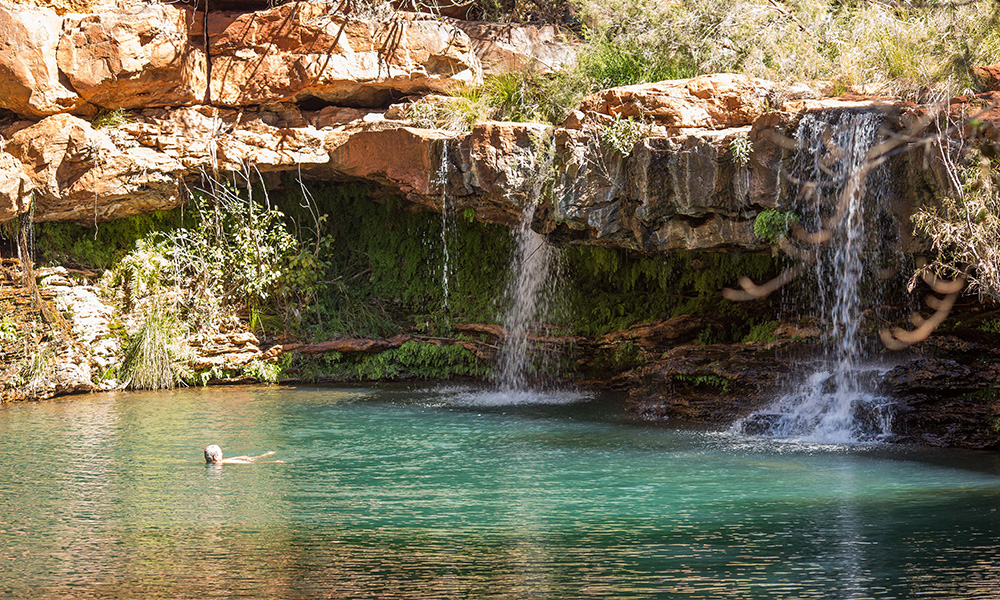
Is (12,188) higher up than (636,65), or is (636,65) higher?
(636,65)

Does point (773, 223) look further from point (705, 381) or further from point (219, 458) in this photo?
point (219, 458)

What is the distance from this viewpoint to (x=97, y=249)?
47.5ft

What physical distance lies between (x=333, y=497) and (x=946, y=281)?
21.3 ft

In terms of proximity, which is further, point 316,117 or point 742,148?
point 316,117

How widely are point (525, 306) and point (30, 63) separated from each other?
7766 millimetres

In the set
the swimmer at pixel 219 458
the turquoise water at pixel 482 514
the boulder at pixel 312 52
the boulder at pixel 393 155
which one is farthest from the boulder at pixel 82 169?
the swimmer at pixel 219 458

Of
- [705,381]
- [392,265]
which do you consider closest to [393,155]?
[392,265]

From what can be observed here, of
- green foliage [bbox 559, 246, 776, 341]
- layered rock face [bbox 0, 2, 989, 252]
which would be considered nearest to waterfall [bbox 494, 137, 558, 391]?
green foliage [bbox 559, 246, 776, 341]

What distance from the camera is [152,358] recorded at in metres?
13.6

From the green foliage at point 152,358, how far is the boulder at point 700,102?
7306mm

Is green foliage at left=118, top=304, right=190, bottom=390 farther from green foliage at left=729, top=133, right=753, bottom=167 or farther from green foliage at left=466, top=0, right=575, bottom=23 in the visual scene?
green foliage at left=729, top=133, right=753, bottom=167

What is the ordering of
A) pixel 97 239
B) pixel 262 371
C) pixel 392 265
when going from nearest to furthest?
pixel 262 371, pixel 97 239, pixel 392 265

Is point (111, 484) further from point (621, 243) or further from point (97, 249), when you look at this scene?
point (97, 249)

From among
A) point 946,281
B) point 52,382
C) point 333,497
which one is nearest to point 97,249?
point 52,382
